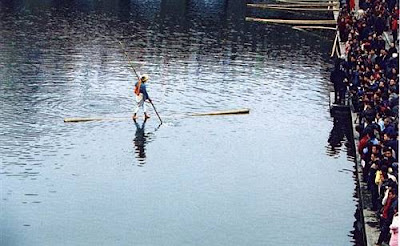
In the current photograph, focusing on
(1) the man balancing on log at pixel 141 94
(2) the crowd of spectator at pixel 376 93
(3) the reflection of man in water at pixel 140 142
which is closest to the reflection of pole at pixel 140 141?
(3) the reflection of man in water at pixel 140 142

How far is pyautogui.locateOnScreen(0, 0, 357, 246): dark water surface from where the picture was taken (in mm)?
26469

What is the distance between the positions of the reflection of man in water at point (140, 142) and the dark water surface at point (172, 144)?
0.09 feet

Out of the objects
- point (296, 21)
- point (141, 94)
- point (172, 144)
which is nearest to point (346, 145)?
point (172, 144)

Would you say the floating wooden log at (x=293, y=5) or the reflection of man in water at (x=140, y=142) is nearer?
the reflection of man in water at (x=140, y=142)

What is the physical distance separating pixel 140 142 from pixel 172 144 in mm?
900

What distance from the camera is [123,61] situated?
47938mm

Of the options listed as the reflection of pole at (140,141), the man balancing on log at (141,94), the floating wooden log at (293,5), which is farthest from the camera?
the floating wooden log at (293,5)

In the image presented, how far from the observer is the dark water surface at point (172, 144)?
2647 cm

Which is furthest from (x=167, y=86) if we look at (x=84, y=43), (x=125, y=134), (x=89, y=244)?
(x=89, y=244)

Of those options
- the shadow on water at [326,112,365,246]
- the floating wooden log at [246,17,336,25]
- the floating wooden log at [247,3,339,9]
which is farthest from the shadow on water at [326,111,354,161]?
the floating wooden log at [247,3,339,9]

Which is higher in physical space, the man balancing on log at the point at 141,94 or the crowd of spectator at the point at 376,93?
the crowd of spectator at the point at 376,93

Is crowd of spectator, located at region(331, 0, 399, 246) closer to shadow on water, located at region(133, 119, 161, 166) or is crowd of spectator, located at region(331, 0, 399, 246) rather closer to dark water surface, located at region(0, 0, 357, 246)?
dark water surface, located at region(0, 0, 357, 246)

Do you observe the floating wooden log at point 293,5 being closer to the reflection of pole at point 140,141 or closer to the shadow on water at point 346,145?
the shadow on water at point 346,145

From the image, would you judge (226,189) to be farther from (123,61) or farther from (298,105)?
(123,61)
